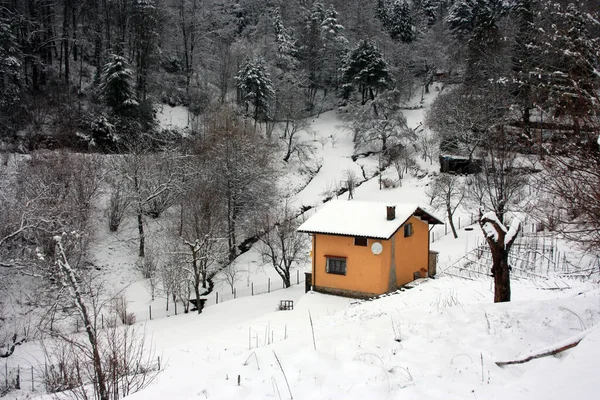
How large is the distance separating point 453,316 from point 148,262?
2022 centimetres

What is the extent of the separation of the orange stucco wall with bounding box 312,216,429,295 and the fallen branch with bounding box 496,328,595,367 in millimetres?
13534

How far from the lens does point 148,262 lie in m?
24.2

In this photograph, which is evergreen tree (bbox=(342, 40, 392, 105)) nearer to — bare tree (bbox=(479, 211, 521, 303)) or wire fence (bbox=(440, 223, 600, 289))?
wire fence (bbox=(440, 223, 600, 289))

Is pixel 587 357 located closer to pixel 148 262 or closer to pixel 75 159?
pixel 148 262

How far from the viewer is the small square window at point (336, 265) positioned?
20.2 metres

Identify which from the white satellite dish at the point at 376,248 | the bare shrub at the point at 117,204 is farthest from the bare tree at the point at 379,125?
the bare shrub at the point at 117,204

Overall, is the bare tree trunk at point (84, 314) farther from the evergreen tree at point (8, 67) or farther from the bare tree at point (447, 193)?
the evergreen tree at point (8, 67)

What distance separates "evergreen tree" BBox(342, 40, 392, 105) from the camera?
145 feet

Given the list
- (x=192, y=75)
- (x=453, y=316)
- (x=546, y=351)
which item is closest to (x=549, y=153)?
(x=546, y=351)

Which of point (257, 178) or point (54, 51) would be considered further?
point (54, 51)

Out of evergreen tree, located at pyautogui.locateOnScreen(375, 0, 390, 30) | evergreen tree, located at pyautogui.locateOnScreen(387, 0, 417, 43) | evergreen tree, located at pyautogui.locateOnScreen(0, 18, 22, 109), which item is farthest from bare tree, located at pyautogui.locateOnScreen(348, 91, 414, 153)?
evergreen tree, located at pyautogui.locateOnScreen(0, 18, 22, 109)

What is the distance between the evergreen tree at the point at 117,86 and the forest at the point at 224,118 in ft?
0.40

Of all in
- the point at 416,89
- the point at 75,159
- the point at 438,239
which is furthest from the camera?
the point at 416,89

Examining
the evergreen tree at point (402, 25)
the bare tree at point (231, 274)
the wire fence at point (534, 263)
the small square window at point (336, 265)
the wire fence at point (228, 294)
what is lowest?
the wire fence at point (228, 294)
